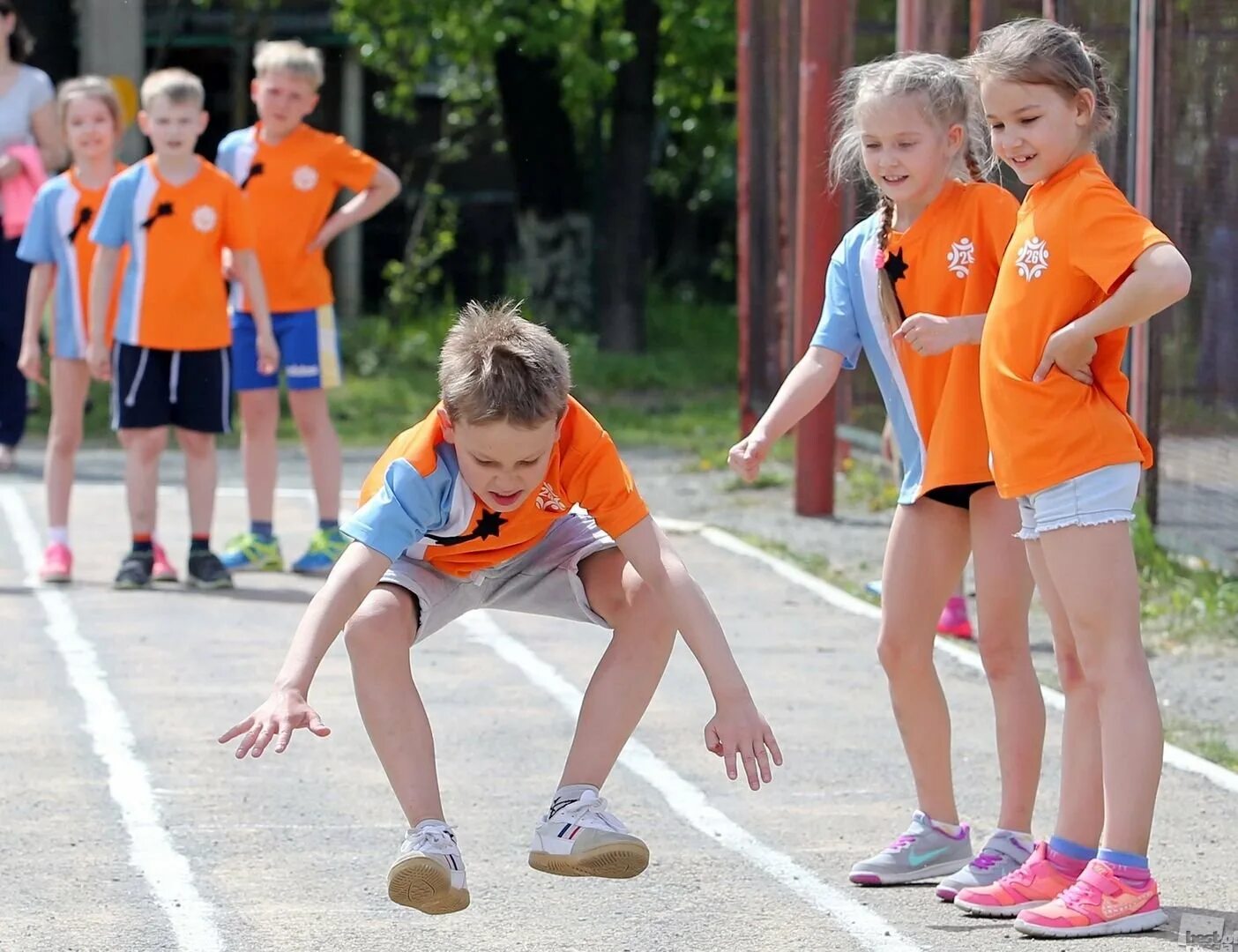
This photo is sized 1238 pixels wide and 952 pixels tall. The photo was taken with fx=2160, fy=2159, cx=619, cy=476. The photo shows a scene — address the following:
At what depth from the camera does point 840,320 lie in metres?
5.15

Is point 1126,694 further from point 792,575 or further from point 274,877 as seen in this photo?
point 792,575

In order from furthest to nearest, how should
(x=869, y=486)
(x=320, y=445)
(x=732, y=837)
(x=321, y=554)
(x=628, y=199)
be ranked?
(x=628, y=199) → (x=869, y=486) → (x=320, y=445) → (x=321, y=554) → (x=732, y=837)

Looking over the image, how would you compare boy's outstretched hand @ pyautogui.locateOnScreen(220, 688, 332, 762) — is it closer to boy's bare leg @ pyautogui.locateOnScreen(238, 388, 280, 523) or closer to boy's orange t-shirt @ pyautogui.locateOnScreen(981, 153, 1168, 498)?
boy's orange t-shirt @ pyautogui.locateOnScreen(981, 153, 1168, 498)

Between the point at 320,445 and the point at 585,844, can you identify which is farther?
the point at 320,445

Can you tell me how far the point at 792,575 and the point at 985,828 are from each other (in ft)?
13.4

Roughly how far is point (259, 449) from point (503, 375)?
5.26 meters

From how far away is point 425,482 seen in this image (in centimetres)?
452

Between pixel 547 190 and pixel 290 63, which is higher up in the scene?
pixel 290 63

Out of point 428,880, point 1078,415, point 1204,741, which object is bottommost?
point 1204,741

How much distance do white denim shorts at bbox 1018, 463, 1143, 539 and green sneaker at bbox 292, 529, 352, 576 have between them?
17.2 ft

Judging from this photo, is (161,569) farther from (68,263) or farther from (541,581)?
(541,581)

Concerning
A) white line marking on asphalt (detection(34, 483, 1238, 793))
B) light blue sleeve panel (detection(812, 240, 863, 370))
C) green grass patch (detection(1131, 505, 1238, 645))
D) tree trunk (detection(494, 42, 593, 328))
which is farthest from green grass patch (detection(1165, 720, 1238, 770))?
tree trunk (detection(494, 42, 593, 328))

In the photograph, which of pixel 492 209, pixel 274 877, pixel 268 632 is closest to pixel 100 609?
pixel 268 632

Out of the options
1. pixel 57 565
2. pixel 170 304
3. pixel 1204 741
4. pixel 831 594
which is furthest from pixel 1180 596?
pixel 57 565
